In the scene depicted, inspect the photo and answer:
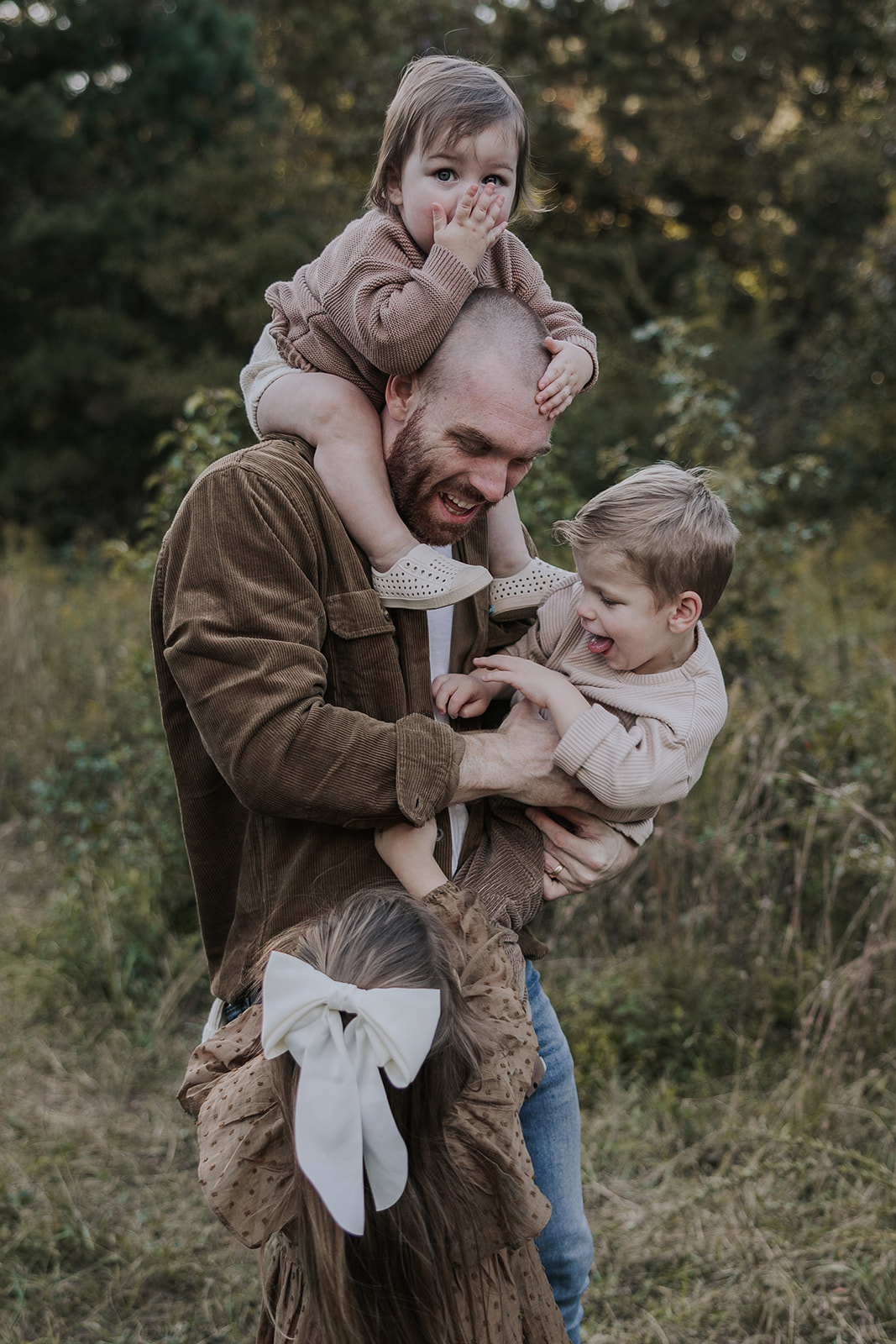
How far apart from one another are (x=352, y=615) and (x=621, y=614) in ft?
1.45

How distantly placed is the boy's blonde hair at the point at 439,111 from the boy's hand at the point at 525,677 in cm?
84

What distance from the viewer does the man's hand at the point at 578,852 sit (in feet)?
6.33

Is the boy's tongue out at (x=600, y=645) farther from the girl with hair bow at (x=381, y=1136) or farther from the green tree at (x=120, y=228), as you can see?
the green tree at (x=120, y=228)

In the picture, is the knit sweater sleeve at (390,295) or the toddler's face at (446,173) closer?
the knit sweater sleeve at (390,295)

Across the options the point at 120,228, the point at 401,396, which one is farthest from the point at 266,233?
the point at 401,396

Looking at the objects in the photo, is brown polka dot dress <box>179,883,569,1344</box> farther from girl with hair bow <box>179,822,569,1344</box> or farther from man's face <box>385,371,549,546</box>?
man's face <box>385,371,549,546</box>

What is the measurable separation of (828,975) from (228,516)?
251 centimetres

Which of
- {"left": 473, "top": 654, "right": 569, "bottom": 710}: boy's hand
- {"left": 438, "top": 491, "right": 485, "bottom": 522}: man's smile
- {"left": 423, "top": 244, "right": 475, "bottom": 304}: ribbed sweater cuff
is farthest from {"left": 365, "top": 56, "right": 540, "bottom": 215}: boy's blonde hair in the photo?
{"left": 473, "top": 654, "right": 569, "bottom": 710}: boy's hand

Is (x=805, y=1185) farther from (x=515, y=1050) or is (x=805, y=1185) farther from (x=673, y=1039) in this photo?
(x=515, y=1050)

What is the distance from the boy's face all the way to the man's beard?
0.69 ft

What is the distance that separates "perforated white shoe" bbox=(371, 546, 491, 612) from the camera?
174cm

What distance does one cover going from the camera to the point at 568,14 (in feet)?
57.7

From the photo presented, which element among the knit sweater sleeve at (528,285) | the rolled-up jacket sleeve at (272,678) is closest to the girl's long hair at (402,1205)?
the rolled-up jacket sleeve at (272,678)

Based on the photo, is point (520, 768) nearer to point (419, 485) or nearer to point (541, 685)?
point (541, 685)
